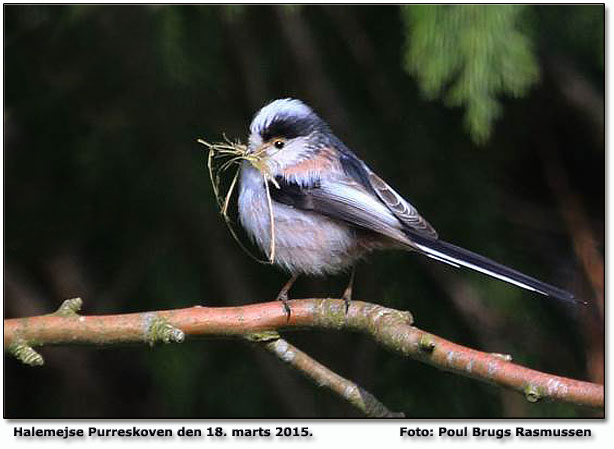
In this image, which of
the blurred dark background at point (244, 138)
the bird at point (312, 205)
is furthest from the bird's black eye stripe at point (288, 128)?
the blurred dark background at point (244, 138)

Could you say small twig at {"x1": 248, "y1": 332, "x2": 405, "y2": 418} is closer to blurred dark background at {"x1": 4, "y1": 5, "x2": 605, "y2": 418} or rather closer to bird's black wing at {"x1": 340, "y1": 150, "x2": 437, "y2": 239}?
bird's black wing at {"x1": 340, "y1": 150, "x2": 437, "y2": 239}

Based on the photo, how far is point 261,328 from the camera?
6.89 ft

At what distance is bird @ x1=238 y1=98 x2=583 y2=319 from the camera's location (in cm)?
249

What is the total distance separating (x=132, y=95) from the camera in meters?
3.36

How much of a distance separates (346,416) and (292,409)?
0.88ft

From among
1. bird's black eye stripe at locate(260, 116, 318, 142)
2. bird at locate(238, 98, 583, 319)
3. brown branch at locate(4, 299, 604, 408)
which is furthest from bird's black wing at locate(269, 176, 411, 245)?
brown branch at locate(4, 299, 604, 408)

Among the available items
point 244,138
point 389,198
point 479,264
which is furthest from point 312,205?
point 244,138

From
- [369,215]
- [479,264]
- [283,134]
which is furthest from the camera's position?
[283,134]

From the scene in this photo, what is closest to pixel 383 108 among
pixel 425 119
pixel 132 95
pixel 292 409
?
pixel 425 119

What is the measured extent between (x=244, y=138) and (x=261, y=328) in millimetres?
1234

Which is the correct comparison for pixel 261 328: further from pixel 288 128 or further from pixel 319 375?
pixel 288 128

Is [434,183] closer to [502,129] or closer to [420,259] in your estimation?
[420,259]

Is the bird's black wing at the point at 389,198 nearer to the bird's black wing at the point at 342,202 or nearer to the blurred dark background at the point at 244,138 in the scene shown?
the bird's black wing at the point at 342,202

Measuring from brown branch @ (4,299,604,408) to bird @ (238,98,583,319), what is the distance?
29 centimetres
